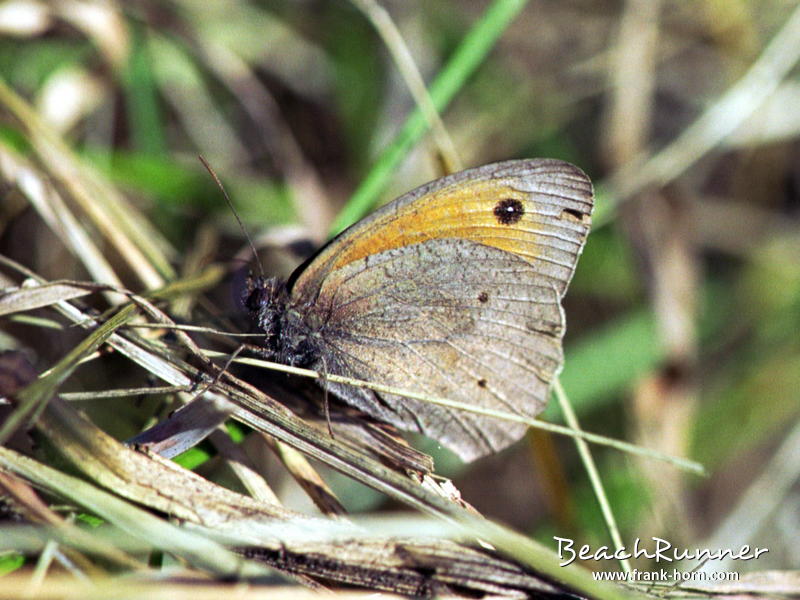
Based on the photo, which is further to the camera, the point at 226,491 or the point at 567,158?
the point at 567,158

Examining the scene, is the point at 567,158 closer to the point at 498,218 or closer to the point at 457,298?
the point at 498,218

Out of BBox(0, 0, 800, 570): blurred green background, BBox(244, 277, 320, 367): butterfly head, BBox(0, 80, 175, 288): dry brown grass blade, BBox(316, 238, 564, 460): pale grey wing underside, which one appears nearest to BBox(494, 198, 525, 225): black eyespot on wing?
BBox(316, 238, 564, 460): pale grey wing underside

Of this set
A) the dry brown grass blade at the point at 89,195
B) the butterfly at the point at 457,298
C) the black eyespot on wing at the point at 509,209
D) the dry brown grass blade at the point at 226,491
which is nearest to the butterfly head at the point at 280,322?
the butterfly at the point at 457,298

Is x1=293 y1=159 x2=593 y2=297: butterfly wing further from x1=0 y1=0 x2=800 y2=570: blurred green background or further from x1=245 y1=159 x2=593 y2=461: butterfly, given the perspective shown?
x1=0 y1=0 x2=800 y2=570: blurred green background

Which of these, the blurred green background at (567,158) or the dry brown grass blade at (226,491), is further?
the blurred green background at (567,158)

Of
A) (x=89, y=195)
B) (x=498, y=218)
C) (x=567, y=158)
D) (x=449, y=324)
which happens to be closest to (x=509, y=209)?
(x=498, y=218)

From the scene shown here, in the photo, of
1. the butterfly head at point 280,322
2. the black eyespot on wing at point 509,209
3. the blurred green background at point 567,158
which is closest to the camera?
the butterfly head at point 280,322

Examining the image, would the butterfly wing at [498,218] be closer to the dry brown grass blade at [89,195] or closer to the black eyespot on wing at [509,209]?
the black eyespot on wing at [509,209]

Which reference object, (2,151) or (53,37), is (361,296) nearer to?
(2,151)
